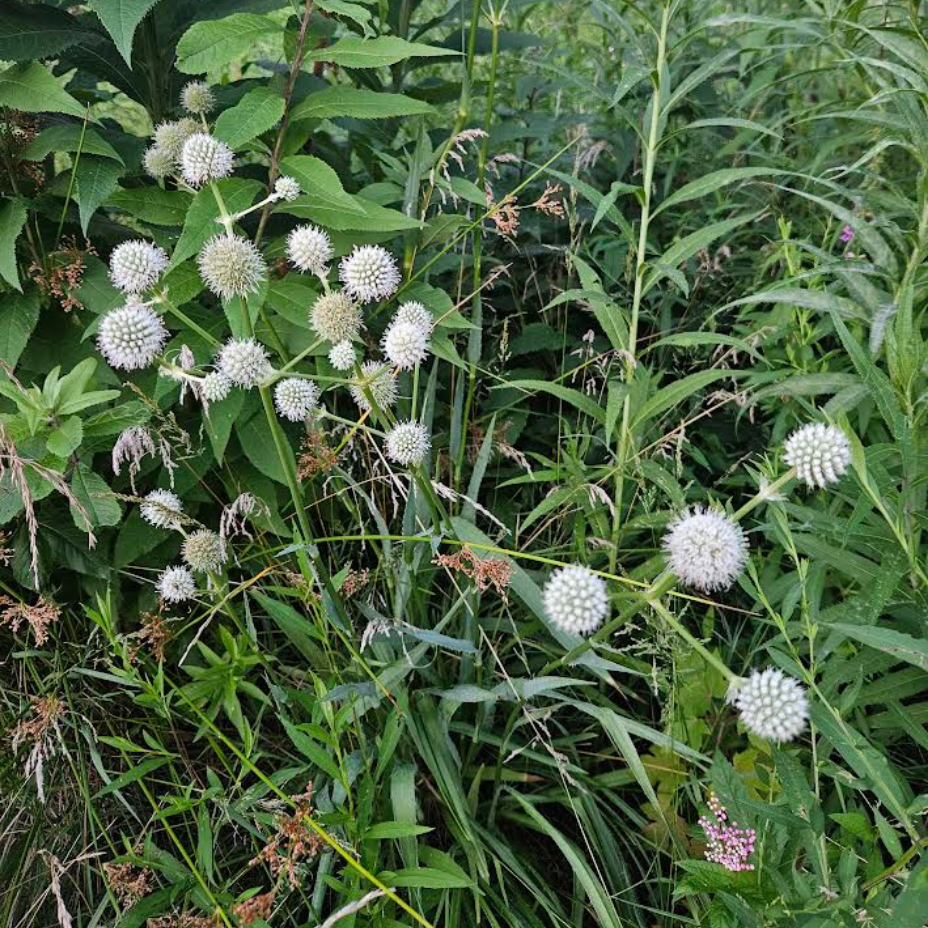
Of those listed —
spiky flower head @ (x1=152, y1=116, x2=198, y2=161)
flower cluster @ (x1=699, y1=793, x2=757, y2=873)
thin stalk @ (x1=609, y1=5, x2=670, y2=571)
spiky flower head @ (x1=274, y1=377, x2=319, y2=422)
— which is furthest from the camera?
thin stalk @ (x1=609, y1=5, x2=670, y2=571)

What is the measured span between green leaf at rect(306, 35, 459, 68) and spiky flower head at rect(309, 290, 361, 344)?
0.44m

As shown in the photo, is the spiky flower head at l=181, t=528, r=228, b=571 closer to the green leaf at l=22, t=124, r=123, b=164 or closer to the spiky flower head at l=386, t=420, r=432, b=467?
the spiky flower head at l=386, t=420, r=432, b=467

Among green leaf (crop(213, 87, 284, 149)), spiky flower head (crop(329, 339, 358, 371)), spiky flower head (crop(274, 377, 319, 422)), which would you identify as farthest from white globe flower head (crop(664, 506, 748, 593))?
green leaf (crop(213, 87, 284, 149))

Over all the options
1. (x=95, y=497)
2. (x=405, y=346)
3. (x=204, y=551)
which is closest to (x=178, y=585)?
(x=204, y=551)

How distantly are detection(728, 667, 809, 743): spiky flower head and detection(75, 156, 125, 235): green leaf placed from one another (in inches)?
56.2

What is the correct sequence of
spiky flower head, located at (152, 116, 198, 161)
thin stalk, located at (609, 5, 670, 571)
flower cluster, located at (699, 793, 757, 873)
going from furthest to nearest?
thin stalk, located at (609, 5, 670, 571)
spiky flower head, located at (152, 116, 198, 161)
flower cluster, located at (699, 793, 757, 873)

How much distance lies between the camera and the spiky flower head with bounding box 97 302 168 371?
1495 millimetres

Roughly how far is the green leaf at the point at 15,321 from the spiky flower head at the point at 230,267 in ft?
1.92

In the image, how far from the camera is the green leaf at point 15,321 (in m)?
1.93

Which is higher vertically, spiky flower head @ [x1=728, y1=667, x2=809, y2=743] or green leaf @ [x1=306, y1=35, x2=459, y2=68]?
green leaf @ [x1=306, y1=35, x2=459, y2=68]

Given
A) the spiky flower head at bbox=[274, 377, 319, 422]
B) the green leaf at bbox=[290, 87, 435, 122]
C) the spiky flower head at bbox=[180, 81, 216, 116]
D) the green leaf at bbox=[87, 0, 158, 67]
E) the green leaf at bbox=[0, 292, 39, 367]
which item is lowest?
the green leaf at bbox=[0, 292, 39, 367]

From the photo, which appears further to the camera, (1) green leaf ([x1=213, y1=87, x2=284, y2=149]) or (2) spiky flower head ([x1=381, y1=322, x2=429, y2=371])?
(1) green leaf ([x1=213, y1=87, x2=284, y2=149])

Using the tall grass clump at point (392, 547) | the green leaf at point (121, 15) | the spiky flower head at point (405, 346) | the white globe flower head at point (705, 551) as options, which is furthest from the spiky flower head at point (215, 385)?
the white globe flower head at point (705, 551)

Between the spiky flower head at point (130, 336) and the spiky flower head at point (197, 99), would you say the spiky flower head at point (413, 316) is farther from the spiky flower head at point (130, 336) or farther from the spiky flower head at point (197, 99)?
the spiky flower head at point (197, 99)
